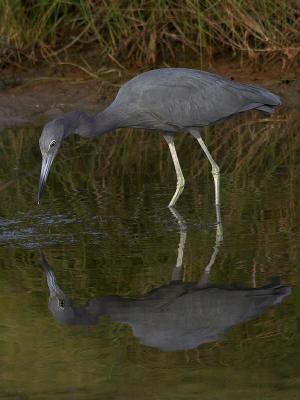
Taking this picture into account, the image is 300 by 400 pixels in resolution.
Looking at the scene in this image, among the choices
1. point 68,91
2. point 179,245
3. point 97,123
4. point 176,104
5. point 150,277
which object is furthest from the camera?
point 68,91

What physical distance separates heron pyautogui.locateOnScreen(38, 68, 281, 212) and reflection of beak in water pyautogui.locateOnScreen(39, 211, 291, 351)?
166cm

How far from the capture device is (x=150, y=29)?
10.7m

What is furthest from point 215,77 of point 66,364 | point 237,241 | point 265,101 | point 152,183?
point 66,364

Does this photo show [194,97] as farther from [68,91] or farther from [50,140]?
[68,91]

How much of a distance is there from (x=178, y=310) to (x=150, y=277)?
0.59 metres

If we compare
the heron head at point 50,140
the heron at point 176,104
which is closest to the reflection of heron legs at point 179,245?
the heron at point 176,104

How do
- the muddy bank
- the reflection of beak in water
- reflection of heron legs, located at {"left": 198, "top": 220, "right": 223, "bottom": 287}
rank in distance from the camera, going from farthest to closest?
the muddy bank, reflection of heron legs, located at {"left": 198, "top": 220, "right": 223, "bottom": 287}, the reflection of beak in water

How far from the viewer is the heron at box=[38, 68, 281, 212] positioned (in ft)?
24.0

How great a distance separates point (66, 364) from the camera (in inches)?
192

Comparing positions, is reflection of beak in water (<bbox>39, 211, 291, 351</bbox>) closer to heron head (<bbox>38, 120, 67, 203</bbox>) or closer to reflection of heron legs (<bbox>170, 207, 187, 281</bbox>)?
reflection of heron legs (<bbox>170, 207, 187, 281</bbox>)

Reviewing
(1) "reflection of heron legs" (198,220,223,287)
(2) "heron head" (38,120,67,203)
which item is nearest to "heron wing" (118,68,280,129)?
(2) "heron head" (38,120,67,203)

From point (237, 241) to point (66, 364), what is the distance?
6.34ft

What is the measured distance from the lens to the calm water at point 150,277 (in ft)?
15.5

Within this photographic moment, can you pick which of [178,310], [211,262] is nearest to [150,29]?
[211,262]
